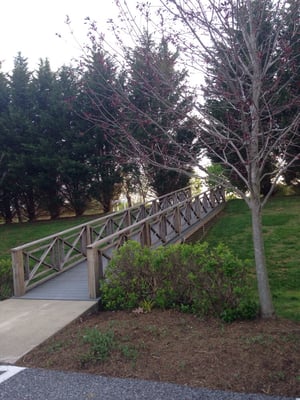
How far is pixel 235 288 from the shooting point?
15.6 ft

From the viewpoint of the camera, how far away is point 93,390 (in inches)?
129

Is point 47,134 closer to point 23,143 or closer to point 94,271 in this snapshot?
point 23,143

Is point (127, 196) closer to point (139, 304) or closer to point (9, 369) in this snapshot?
point (139, 304)

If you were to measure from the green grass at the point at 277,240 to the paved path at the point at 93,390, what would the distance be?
2.31m

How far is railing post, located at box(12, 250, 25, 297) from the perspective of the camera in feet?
22.0

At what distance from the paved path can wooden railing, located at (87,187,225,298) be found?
2.50 meters

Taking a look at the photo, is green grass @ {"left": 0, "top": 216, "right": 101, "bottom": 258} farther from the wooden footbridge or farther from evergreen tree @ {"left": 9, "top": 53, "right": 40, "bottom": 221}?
the wooden footbridge

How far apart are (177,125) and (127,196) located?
40.7 ft

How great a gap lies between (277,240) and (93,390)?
709 cm

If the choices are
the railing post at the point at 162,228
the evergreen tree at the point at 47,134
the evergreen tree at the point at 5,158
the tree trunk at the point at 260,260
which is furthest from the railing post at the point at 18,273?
the evergreen tree at the point at 5,158

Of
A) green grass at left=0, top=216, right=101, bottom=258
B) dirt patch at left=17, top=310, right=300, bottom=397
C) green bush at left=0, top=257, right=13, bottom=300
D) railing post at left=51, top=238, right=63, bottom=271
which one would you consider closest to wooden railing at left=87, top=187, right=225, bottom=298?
railing post at left=51, top=238, right=63, bottom=271

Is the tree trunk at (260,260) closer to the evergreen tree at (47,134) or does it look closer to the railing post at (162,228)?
the railing post at (162,228)

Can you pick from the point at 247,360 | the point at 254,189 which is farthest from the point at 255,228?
the point at 247,360

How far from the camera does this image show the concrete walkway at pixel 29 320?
4.32m
